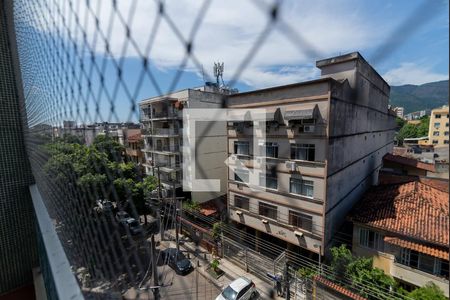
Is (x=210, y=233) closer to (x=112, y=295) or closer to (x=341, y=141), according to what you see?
(x=341, y=141)

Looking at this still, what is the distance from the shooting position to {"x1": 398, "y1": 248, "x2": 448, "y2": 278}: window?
2440 millimetres

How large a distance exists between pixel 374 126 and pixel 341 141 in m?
1.13

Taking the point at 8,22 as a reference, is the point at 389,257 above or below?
below

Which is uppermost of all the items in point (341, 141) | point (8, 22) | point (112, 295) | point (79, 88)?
point (8, 22)

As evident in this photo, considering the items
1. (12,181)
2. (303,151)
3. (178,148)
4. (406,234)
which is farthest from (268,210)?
(12,181)

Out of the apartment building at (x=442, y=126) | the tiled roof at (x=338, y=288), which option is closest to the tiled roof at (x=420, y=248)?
the tiled roof at (x=338, y=288)

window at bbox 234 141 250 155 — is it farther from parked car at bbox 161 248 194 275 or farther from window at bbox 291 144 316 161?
parked car at bbox 161 248 194 275

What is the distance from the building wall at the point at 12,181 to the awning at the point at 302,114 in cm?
283

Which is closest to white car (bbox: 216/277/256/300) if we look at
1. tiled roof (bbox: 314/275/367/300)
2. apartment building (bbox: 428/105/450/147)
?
tiled roof (bbox: 314/275/367/300)

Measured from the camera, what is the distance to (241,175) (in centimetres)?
428

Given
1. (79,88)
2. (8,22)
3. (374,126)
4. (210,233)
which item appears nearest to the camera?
(79,88)

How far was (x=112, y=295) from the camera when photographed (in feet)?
3.37

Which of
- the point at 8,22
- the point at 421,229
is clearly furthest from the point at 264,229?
the point at 8,22

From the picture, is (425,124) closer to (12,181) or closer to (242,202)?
(12,181)
